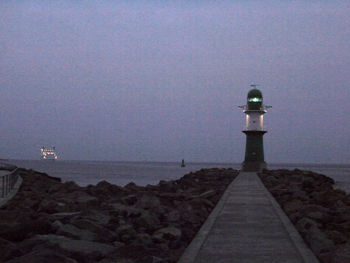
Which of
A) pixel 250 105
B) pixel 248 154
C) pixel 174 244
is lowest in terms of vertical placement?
pixel 174 244

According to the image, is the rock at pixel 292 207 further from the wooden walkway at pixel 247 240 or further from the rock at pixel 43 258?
the rock at pixel 43 258

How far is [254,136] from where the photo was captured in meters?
30.8

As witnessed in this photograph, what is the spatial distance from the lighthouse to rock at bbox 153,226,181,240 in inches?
924


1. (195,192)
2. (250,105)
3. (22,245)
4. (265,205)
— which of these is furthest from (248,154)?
(22,245)

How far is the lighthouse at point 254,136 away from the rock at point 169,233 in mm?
23475

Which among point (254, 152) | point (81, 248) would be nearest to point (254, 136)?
point (254, 152)

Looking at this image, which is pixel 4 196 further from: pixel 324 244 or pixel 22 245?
pixel 324 244

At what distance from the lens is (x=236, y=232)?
7391mm

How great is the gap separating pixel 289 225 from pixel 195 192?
282 inches

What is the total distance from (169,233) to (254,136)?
943 inches

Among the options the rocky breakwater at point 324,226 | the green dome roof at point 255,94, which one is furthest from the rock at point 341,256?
the green dome roof at point 255,94

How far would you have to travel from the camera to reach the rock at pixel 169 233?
736 cm

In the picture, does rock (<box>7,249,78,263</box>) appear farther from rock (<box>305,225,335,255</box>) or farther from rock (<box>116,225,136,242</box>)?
rock (<box>305,225,335,255</box>)

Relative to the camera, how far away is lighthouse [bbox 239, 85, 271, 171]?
100 ft
